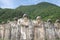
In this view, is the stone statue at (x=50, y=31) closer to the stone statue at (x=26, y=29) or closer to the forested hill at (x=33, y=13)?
the stone statue at (x=26, y=29)

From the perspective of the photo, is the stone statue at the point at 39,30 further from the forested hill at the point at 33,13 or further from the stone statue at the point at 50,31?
the forested hill at the point at 33,13

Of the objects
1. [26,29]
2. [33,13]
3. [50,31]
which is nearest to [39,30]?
[26,29]

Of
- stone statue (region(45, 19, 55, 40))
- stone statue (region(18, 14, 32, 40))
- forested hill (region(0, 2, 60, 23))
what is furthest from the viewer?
forested hill (region(0, 2, 60, 23))

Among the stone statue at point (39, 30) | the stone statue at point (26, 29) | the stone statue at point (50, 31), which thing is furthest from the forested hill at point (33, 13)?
the stone statue at point (26, 29)

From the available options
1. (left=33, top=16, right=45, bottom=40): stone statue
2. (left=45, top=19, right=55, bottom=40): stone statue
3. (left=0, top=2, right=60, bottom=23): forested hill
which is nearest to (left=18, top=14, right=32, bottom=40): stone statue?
(left=33, top=16, right=45, bottom=40): stone statue

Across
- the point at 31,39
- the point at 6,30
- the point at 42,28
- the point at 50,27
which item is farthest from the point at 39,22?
the point at 6,30

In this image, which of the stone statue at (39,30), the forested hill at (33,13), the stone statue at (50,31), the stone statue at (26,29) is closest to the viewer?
the stone statue at (26,29)

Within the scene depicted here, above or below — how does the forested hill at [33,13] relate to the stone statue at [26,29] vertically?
above

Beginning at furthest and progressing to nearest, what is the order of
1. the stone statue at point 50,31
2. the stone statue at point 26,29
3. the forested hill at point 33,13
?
the forested hill at point 33,13, the stone statue at point 50,31, the stone statue at point 26,29

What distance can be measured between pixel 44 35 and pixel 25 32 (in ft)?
5.59

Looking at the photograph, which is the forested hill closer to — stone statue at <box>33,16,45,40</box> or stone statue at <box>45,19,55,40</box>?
stone statue at <box>45,19,55,40</box>

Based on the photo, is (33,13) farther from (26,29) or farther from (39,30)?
(26,29)

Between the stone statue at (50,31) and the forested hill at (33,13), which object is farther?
the forested hill at (33,13)

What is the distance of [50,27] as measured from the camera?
69.8ft
